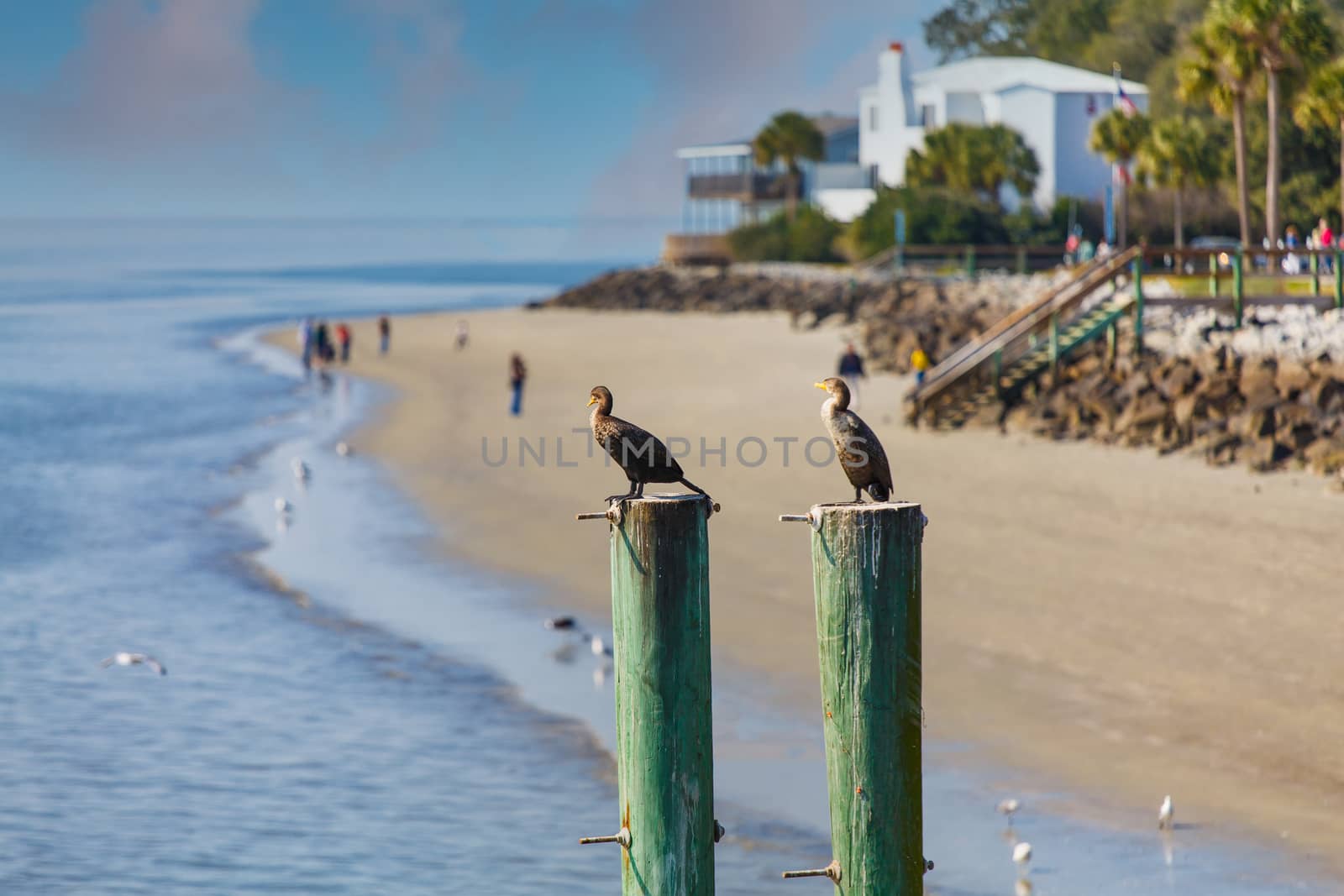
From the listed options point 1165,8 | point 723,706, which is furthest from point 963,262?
point 723,706

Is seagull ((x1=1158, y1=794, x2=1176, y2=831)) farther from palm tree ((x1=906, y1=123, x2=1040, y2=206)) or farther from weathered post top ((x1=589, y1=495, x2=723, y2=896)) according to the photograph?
palm tree ((x1=906, y1=123, x2=1040, y2=206))

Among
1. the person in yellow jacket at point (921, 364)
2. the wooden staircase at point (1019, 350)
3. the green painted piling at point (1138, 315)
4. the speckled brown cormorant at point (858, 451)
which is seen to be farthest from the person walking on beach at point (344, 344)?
the speckled brown cormorant at point (858, 451)

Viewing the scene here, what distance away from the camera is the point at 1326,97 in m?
37.3

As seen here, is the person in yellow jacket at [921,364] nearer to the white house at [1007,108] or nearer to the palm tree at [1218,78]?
the palm tree at [1218,78]

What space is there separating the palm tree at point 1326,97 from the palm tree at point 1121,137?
38.6 feet

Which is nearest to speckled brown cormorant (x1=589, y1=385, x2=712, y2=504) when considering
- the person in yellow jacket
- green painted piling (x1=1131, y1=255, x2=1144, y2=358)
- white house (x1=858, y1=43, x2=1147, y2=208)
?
the person in yellow jacket

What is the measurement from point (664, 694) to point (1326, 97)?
3591 centimetres

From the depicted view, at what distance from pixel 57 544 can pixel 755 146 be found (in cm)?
6081

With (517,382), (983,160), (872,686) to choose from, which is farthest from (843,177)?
(872,686)

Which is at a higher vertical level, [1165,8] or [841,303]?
[1165,8]

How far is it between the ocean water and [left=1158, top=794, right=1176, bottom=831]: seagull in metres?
0.17

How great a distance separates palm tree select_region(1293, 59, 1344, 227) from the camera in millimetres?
36719

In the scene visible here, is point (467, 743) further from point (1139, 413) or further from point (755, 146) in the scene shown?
point (755, 146)

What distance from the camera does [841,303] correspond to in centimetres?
4709
